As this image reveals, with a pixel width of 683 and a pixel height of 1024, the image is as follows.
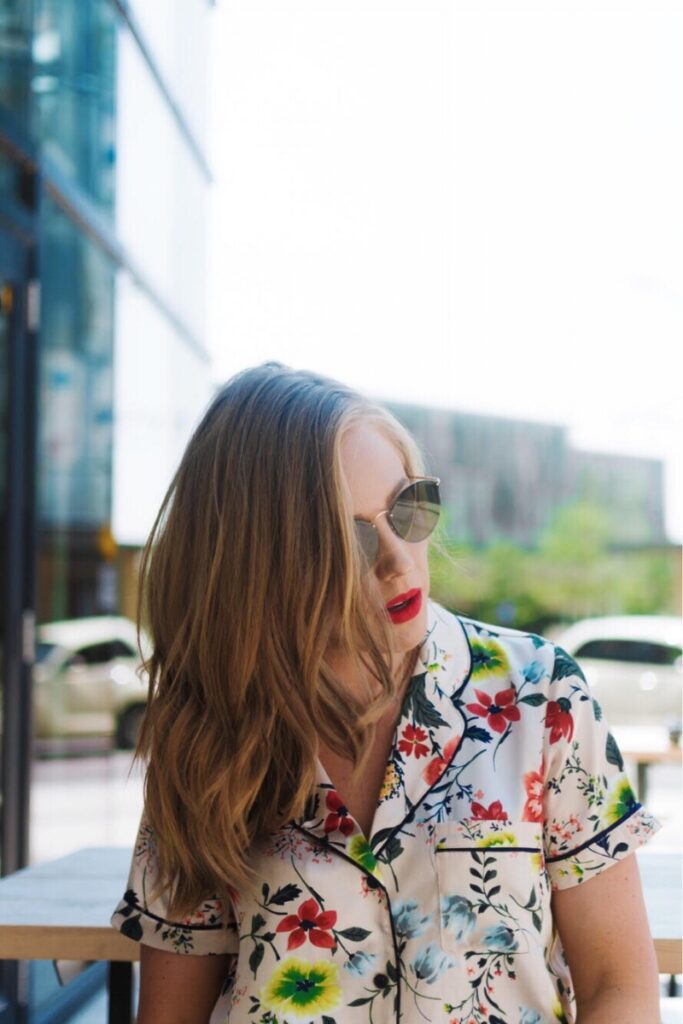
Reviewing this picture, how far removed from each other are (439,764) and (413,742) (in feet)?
0.12

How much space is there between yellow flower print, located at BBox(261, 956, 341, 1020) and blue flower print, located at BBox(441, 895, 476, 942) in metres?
0.12

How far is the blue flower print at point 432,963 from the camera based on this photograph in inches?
38.9

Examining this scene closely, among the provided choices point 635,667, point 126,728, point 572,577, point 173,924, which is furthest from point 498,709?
point 572,577

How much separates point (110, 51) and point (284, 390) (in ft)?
14.1

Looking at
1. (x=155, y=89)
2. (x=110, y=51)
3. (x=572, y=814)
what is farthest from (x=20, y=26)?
(x=572, y=814)

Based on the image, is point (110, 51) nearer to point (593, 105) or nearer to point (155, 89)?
point (155, 89)

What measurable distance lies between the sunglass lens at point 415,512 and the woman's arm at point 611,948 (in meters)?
0.39

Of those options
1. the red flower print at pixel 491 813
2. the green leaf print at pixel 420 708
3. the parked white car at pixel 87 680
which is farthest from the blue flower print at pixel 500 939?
the parked white car at pixel 87 680

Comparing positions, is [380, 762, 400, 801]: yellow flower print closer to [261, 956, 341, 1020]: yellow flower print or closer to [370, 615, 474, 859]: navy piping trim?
[370, 615, 474, 859]: navy piping trim

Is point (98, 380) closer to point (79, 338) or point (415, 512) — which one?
point (79, 338)

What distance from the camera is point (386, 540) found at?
Result: 1062mm

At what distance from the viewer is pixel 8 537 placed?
3230mm

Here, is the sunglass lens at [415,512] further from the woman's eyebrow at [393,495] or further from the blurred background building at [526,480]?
the blurred background building at [526,480]

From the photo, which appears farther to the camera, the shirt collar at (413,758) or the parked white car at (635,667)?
the parked white car at (635,667)
